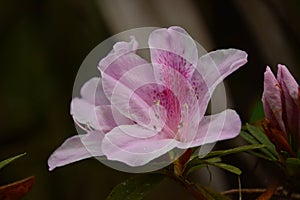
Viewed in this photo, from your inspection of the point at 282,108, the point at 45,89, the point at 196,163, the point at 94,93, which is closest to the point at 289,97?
the point at 282,108

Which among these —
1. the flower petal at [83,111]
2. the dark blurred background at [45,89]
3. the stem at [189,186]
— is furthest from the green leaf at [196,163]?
the dark blurred background at [45,89]

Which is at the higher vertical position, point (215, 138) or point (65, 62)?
point (215, 138)

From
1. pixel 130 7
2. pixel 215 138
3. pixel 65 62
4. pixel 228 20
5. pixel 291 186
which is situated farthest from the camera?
pixel 65 62

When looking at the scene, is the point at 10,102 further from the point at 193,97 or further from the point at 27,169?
the point at 193,97

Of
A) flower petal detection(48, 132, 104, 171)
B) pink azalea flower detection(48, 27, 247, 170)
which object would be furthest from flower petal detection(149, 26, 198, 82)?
flower petal detection(48, 132, 104, 171)

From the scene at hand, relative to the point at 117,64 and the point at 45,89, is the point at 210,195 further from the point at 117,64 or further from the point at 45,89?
the point at 45,89

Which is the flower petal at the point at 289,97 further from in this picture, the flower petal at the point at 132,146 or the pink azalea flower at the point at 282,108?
the flower petal at the point at 132,146

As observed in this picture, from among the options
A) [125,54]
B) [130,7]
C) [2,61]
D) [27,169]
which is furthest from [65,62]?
[125,54]
